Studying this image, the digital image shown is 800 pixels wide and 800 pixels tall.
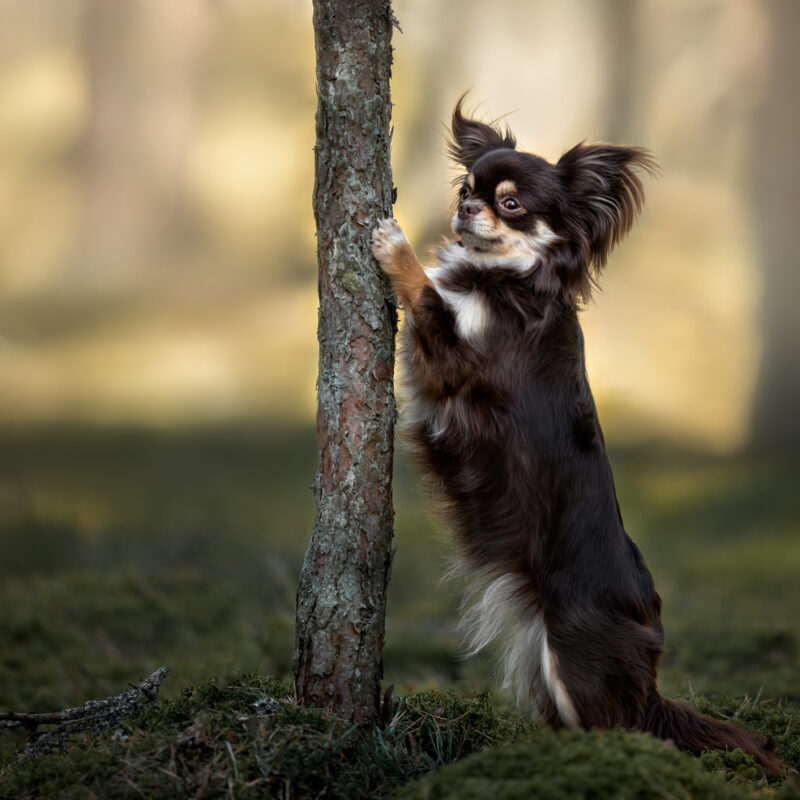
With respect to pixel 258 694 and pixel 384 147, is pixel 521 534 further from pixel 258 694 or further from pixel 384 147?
pixel 384 147

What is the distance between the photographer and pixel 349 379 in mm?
2721

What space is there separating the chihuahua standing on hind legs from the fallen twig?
1.06 meters

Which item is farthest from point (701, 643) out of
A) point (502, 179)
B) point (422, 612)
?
point (502, 179)

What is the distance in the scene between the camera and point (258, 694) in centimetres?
278

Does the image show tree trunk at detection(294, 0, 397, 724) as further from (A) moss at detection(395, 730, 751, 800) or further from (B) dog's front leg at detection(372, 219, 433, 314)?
(A) moss at detection(395, 730, 751, 800)

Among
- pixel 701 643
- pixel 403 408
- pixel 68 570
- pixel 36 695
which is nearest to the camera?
pixel 403 408

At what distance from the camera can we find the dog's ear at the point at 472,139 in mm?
3475

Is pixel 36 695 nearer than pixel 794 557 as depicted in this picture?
Yes

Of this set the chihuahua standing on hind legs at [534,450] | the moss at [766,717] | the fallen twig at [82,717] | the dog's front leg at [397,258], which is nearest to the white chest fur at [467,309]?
the chihuahua standing on hind legs at [534,450]

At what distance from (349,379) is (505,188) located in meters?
0.90

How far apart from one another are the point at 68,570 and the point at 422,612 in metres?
2.53

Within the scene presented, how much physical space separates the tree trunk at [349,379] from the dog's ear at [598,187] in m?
0.76

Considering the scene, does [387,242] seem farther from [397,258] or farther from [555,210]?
[555,210]

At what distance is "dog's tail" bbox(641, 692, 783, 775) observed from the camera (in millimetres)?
2805
